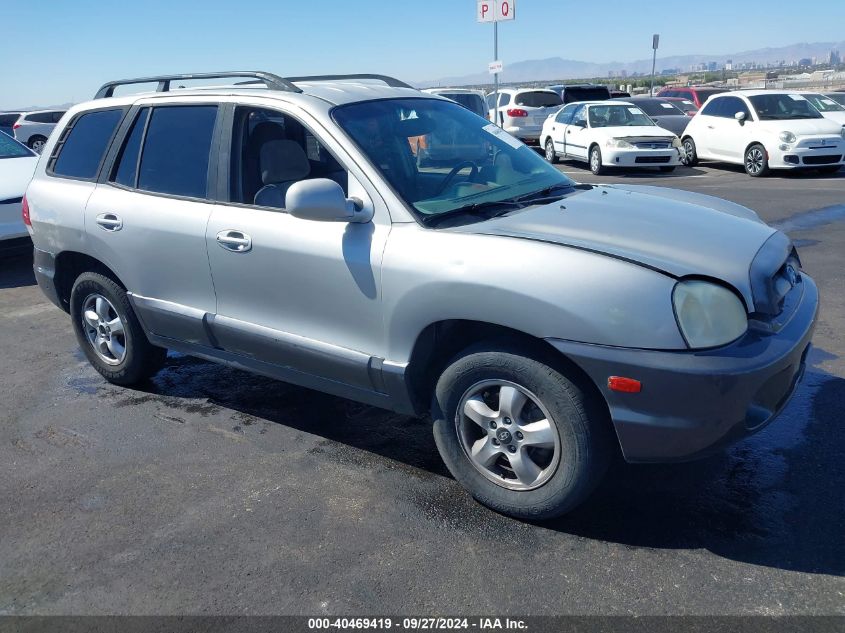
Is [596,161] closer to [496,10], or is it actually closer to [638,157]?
[638,157]

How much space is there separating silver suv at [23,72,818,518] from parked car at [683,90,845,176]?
11.3m

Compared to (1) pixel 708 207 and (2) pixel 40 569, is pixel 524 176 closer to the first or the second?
(1) pixel 708 207

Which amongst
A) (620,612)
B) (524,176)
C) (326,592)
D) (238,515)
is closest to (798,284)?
(524,176)

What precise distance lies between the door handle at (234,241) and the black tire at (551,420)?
1.26 m

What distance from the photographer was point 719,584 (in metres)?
2.89

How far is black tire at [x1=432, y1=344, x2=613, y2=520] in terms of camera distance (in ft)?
10.0

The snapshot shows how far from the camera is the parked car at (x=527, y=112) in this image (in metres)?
20.7

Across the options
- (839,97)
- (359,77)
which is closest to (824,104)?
(839,97)

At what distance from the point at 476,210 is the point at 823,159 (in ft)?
42.2

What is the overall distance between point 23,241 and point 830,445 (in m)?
8.16

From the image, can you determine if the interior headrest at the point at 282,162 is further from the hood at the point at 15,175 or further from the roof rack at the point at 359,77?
the hood at the point at 15,175

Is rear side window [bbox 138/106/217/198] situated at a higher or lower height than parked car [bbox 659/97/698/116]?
higher

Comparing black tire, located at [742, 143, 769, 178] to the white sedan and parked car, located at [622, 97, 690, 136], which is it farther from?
parked car, located at [622, 97, 690, 136]

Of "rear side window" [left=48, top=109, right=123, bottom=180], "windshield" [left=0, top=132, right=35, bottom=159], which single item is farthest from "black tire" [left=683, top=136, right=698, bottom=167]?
"rear side window" [left=48, top=109, right=123, bottom=180]
